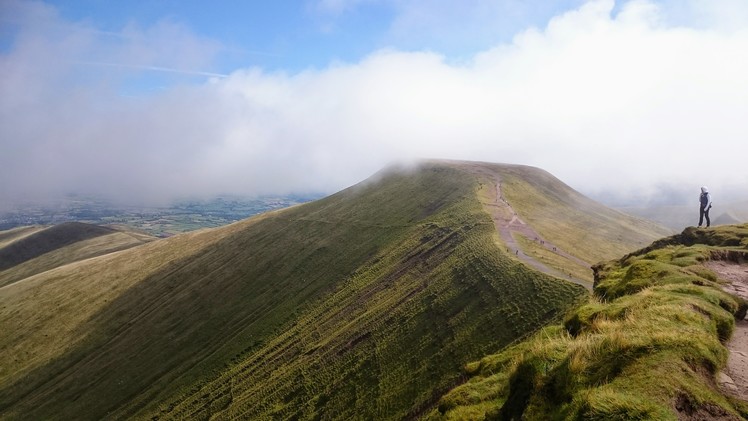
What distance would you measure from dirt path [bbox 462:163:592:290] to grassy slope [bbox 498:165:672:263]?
2618 millimetres

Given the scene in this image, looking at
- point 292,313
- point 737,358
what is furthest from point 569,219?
point 737,358

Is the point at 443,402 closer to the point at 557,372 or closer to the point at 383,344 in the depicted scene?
the point at 557,372

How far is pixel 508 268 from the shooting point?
5859 centimetres

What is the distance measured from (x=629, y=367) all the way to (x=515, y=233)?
71155 mm

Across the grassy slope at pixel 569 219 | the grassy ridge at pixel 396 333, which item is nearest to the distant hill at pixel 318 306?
the grassy ridge at pixel 396 333

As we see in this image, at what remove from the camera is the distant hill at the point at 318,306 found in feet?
174

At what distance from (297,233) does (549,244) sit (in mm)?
83207

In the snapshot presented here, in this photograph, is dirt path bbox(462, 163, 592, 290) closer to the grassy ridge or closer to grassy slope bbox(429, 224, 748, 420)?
the grassy ridge

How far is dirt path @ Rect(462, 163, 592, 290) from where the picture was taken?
57219 mm

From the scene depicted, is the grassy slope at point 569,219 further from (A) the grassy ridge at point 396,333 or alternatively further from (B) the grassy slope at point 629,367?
(B) the grassy slope at point 629,367

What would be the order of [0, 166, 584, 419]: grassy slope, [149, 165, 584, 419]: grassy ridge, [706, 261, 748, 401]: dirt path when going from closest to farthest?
[706, 261, 748, 401]: dirt path, [149, 165, 584, 419]: grassy ridge, [0, 166, 584, 419]: grassy slope

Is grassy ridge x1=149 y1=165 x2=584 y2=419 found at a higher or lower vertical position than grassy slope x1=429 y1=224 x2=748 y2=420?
lower

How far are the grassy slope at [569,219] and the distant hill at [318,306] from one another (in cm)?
79

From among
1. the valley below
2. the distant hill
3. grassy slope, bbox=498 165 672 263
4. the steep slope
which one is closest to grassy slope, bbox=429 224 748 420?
the valley below
